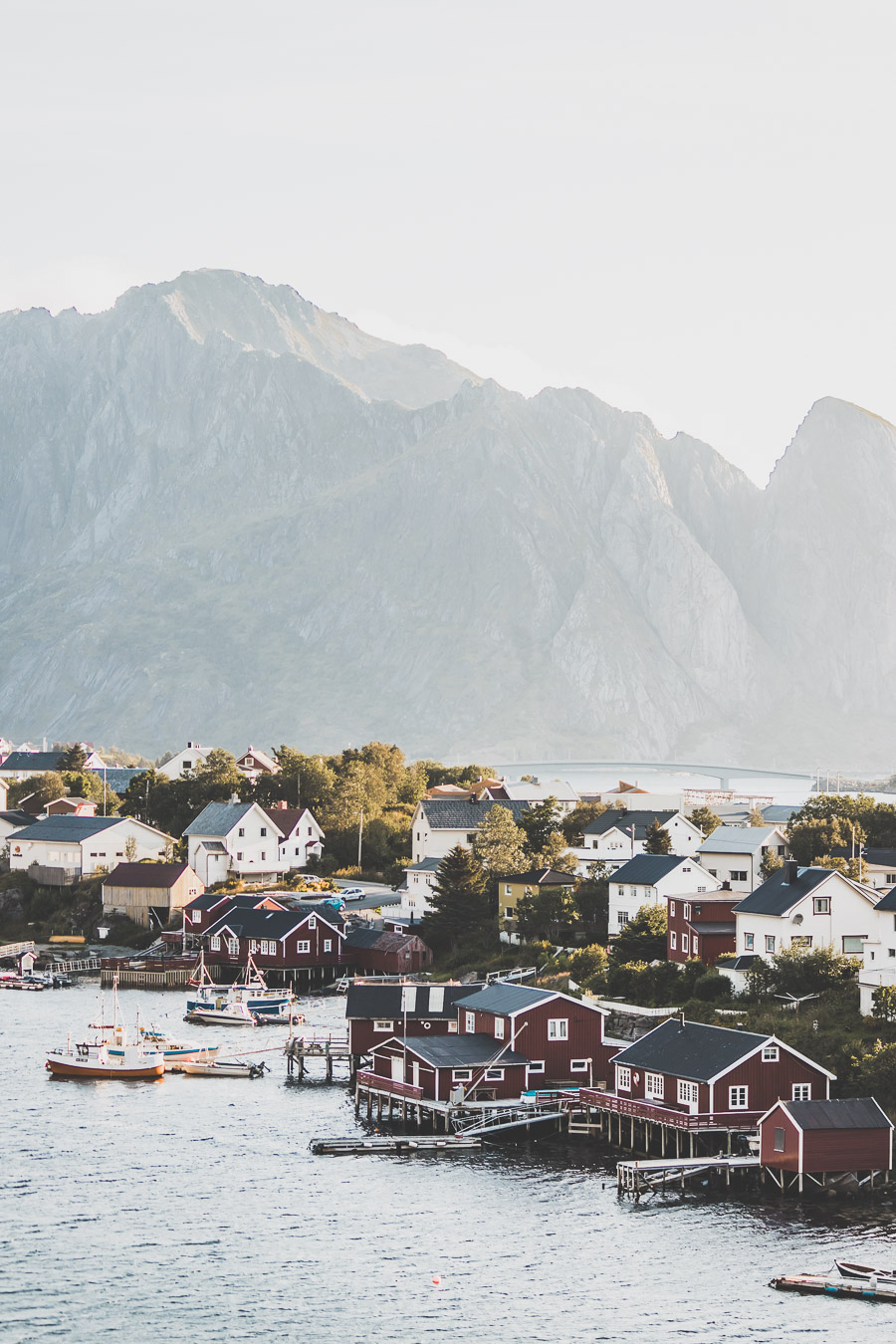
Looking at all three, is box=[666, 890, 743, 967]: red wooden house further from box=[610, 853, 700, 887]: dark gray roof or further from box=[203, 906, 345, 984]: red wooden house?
box=[203, 906, 345, 984]: red wooden house

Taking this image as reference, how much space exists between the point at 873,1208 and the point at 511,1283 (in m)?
10.8

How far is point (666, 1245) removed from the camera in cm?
4412

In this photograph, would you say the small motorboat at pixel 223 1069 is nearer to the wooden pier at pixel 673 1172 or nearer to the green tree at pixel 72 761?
the wooden pier at pixel 673 1172

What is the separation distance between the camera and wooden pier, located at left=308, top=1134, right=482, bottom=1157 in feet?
177

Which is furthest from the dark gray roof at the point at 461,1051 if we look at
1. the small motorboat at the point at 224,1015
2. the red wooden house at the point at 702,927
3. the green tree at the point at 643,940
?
the small motorboat at the point at 224,1015

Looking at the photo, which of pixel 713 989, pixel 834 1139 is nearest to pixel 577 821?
pixel 713 989

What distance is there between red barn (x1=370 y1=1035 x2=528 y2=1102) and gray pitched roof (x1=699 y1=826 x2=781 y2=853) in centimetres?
3053

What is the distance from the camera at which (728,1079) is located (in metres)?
52.0

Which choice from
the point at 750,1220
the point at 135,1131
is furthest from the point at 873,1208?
the point at 135,1131

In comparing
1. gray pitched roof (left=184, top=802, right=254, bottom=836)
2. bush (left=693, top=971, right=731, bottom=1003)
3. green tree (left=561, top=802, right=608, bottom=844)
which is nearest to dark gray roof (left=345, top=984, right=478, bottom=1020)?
bush (left=693, top=971, right=731, bottom=1003)

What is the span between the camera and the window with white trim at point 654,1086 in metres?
53.4

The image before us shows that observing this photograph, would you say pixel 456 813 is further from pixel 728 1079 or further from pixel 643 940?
pixel 728 1079

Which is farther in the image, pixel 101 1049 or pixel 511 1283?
pixel 101 1049

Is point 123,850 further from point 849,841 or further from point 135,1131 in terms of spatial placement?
point 135,1131
